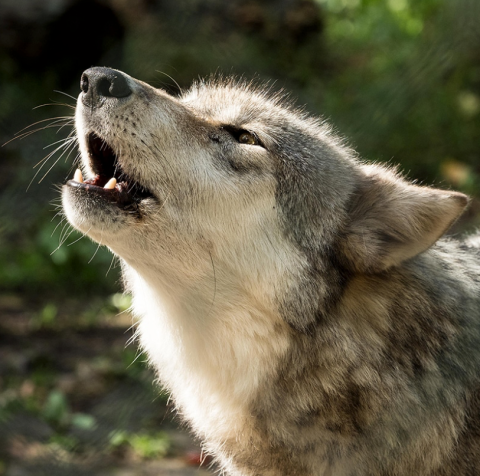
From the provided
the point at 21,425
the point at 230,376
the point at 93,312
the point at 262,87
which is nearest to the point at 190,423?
the point at 230,376

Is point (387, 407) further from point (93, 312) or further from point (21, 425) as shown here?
point (93, 312)

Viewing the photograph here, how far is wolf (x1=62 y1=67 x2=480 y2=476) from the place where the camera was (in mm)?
3121

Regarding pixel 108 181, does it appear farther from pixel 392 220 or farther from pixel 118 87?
pixel 392 220

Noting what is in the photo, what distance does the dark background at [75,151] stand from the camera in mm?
4781

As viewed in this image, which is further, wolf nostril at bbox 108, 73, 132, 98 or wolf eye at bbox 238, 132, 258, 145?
wolf eye at bbox 238, 132, 258, 145

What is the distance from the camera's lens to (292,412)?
3.18 meters

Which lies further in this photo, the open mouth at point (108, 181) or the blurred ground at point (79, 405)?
the blurred ground at point (79, 405)

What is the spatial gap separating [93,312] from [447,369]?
386 cm

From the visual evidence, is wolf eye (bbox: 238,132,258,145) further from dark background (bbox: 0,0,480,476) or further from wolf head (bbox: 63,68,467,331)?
dark background (bbox: 0,0,480,476)

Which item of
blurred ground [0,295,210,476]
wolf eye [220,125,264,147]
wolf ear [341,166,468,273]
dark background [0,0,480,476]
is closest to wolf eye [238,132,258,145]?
wolf eye [220,125,264,147]

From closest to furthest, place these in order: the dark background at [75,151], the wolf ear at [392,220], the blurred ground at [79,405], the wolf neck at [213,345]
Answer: the wolf ear at [392,220] < the wolf neck at [213,345] < the blurred ground at [79,405] < the dark background at [75,151]

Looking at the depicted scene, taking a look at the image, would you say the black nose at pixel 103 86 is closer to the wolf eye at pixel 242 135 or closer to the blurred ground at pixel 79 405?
the wolf eye at pixel 242 135

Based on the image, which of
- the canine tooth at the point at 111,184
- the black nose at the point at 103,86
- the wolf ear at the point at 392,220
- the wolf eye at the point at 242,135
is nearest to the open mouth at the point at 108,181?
the canine tooth at the point at 111,184

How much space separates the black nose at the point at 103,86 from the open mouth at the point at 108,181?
171 mm
